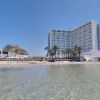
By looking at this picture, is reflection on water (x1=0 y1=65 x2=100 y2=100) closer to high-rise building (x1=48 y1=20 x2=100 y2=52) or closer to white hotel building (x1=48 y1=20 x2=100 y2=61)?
white hotel building (x1=48 y1=20 x2=100 y2=61)

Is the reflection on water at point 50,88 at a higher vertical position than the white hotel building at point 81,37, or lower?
lower

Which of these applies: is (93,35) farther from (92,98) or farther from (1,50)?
(92,98)

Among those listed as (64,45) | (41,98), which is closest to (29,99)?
(41,98)

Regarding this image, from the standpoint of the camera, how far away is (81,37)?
506 feet

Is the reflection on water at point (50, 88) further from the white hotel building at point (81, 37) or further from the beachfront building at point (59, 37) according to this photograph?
the beachfront building at point (59, 37)

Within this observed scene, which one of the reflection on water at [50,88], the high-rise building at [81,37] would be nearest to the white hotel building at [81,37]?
the high-rise building at [81,37]

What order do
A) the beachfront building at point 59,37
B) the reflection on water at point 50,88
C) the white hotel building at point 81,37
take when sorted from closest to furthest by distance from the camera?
the reflection on water at point 50,88 → the white hotel building at point 81,37 → the beachfront building at point 59,37

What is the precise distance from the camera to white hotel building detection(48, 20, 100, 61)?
141 metres

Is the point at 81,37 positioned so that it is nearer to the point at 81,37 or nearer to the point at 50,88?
the point at 81,37

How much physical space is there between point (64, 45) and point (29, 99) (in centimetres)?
16074

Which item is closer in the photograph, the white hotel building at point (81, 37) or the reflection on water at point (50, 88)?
the reflection on water at point (50, 88)

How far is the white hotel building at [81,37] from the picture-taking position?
141 metres

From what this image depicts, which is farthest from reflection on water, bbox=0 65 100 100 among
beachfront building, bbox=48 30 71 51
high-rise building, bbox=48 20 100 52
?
beachfront building, bbox=48 30 71 51

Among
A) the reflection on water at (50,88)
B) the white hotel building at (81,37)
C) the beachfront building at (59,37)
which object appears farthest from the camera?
the beachfront building at (59,37)
